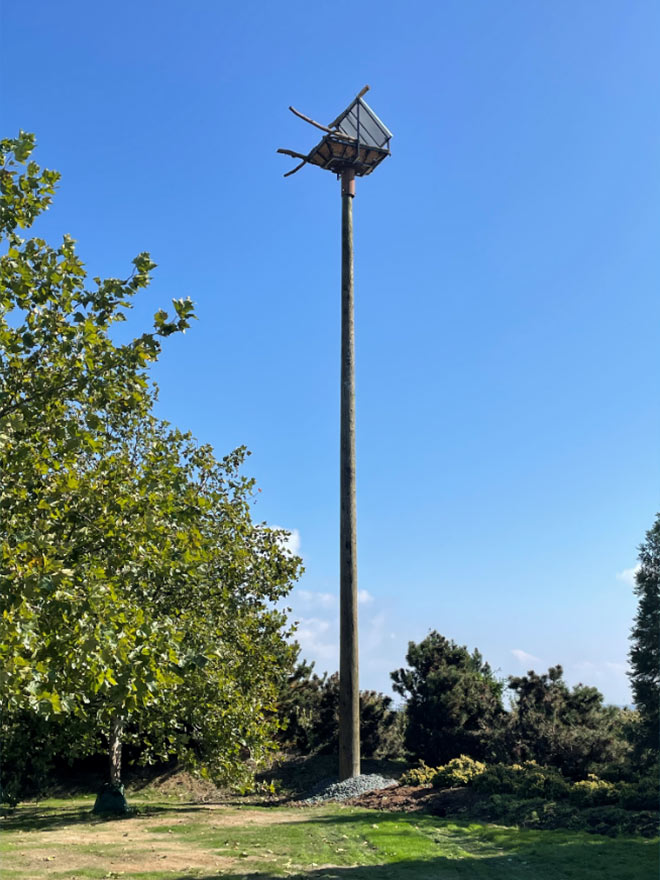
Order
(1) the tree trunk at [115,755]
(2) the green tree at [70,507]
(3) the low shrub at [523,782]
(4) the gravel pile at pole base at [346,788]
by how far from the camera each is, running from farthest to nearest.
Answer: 1. (4) the gravel pile at pole base at [346,788]
2. (1) the tree trunk at [115,755]
3. (3) the low shrub at [523,782]
4. (2) the green tree at [70,507]

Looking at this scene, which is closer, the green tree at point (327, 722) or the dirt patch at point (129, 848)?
the dirt patch at point (129, 848)

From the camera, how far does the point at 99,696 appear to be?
13062 millimetres

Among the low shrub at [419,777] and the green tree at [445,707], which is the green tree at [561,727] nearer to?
the green tree at [445,707]

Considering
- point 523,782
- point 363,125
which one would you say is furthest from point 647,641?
point 363,125

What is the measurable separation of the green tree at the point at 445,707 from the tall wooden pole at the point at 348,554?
3985 millimetres

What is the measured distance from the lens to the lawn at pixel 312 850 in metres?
10.2

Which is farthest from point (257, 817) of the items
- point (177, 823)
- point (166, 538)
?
point (166, 538)

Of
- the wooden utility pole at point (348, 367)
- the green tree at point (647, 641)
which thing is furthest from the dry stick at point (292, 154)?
the green tree at point (647, 641)

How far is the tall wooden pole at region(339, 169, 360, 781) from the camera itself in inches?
842

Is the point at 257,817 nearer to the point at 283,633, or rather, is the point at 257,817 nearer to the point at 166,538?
the point at 283,633

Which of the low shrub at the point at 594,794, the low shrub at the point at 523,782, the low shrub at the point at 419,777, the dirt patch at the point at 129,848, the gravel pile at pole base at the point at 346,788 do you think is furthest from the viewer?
the low shrub at the point at 419,777

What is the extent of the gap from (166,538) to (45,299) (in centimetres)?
361

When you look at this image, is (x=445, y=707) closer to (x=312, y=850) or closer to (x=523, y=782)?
(x=523, y=782)

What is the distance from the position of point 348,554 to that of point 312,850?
1069cm
